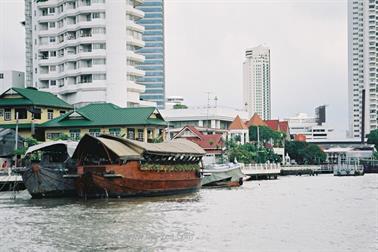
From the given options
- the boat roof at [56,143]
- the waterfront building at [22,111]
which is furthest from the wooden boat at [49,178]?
the waterfront building at [22,111]

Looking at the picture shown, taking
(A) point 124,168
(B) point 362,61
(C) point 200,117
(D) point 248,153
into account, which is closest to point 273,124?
(C) point 200,117

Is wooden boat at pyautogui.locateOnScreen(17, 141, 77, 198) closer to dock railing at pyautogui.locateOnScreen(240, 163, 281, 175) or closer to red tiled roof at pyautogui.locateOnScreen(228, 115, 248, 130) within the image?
dock railing at pyautogui.locateOnScreen(240, 163, 281, 175)

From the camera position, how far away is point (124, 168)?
42.1m

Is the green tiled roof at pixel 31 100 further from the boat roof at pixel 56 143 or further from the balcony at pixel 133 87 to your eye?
the boat roof at pixel 56 143

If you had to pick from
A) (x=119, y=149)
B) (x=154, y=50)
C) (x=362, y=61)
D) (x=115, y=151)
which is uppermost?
(x=154, y=50)

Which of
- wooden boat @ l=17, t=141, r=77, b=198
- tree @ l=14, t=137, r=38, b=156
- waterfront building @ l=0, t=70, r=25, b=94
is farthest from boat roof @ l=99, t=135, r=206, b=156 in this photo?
waterfront building @ l=0, t=70, r=25, b=94

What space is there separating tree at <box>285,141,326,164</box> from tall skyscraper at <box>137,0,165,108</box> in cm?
5817

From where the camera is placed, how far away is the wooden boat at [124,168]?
4169cm

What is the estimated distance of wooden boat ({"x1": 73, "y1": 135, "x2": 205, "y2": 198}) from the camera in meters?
41.7

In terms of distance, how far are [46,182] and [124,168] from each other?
17.2ft

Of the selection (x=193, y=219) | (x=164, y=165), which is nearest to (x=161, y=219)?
(x=193, y=219)

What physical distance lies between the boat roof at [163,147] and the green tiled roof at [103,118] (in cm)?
1643

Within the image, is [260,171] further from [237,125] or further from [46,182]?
[46,182]

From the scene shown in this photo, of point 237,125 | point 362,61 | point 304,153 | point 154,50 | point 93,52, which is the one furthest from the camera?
point 154,50
